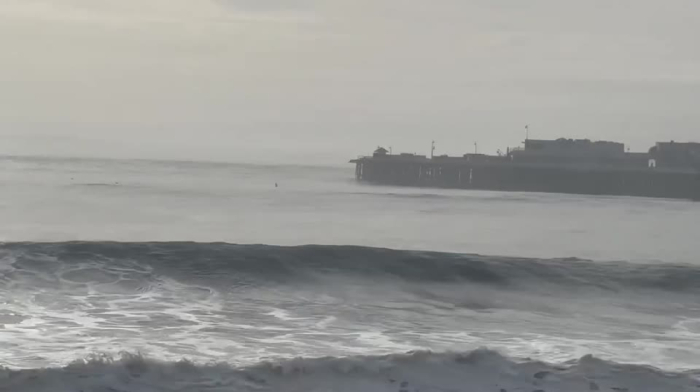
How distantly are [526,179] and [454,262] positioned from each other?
62.9 meters

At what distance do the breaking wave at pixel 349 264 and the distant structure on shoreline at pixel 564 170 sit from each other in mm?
59877

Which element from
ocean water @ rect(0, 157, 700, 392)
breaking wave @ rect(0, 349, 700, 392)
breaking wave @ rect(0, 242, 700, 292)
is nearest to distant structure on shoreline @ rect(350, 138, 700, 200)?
ocean water @ rect(0, 157, 700, 392)

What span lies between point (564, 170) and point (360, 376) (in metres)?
72.6

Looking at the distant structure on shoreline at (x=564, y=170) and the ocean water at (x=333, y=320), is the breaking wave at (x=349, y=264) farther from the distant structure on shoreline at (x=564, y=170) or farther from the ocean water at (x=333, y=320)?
the distant structure on shoreline at (x=564, y=170)

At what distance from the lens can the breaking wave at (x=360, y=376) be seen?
8.63m

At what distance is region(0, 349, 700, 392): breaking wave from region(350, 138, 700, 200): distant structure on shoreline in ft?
231

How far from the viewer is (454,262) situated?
1847 centimetres

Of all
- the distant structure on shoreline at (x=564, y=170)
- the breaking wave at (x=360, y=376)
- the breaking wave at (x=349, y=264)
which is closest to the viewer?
the breaking wave at (x=360, y=376)

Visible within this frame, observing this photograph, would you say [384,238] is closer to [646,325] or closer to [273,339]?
[646,325]

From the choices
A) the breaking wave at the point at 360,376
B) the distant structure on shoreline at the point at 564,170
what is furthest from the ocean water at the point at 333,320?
the distant structure on shoreline at the point at 564,170

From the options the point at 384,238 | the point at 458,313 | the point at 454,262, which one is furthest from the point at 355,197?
the point at 458,313

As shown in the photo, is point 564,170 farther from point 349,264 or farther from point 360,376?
point 360,376

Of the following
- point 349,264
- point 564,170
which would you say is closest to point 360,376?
point 349,264

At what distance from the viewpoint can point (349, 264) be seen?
1806 cm
